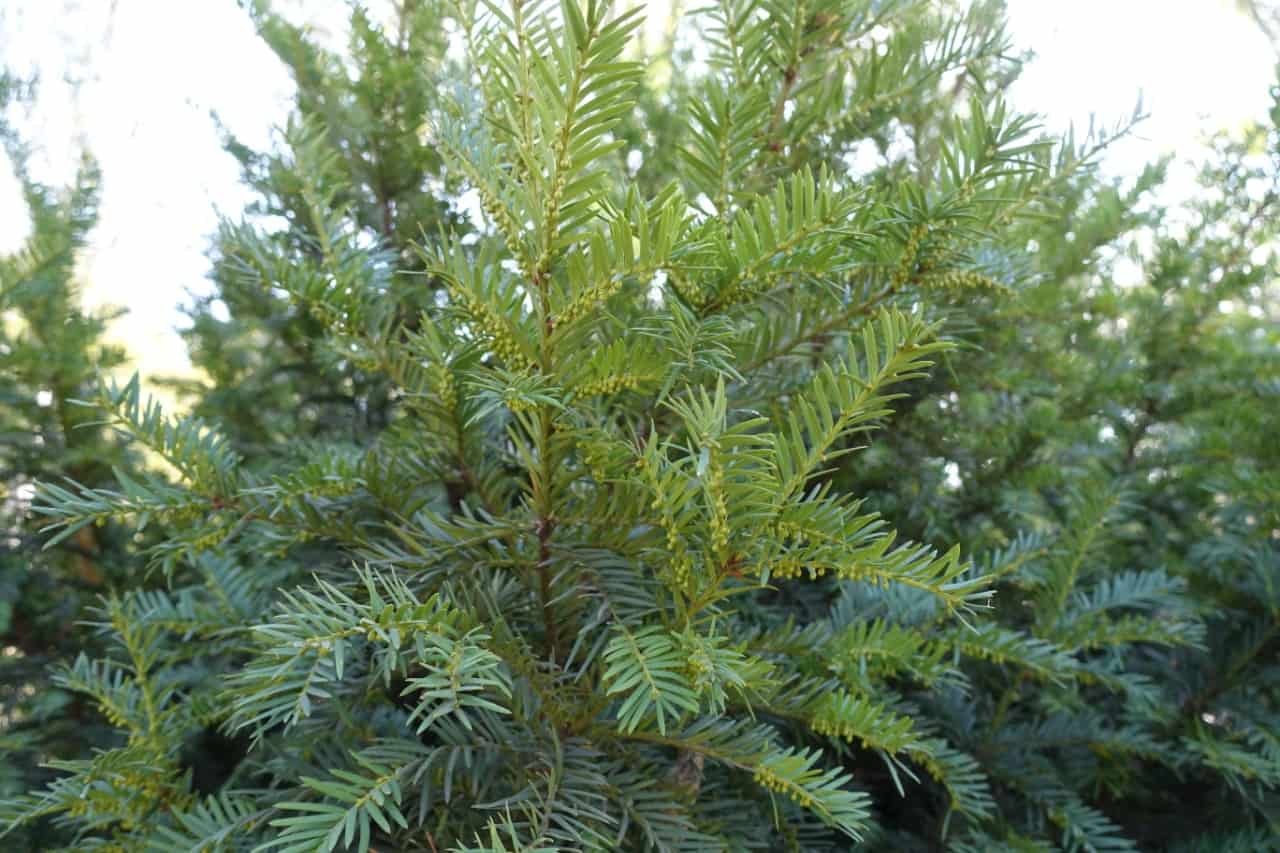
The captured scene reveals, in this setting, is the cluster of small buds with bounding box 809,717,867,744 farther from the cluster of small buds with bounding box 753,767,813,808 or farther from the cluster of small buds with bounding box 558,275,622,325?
the cluster of small buds with bounding box 558,275,622,325

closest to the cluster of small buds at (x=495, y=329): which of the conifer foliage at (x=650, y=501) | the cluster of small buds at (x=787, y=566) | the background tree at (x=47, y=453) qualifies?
the conifer foliage at (x=650, y=501)

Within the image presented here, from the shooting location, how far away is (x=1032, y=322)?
2.58 ft

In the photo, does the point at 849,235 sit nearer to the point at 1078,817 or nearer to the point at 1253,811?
the point at 1078,817

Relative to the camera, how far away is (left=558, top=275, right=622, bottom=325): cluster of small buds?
347mm

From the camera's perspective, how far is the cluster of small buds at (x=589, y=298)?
1.14 feet

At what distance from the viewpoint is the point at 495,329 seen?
36 centimetres

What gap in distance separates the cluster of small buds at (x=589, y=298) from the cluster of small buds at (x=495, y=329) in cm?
2

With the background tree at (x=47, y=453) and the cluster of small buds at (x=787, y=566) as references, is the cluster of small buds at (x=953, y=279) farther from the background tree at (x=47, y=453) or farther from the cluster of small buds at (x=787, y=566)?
the background tree at (x=47, y=453)

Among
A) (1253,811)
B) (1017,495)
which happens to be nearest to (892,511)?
(1017,495)

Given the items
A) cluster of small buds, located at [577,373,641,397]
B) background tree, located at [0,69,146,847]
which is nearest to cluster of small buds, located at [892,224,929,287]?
cluster of small buds, located at [577,373,641,397]

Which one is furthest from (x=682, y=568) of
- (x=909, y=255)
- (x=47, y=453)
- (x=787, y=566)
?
(x=47, y=453)

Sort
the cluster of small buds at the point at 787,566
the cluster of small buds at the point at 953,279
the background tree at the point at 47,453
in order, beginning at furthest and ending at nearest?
the background tree at the point at 47,453, the cluster of small buds at the point at 953,279, the cluster of small buds at the point at 787,566

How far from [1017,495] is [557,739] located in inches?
19.7

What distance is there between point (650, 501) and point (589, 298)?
0.09m
